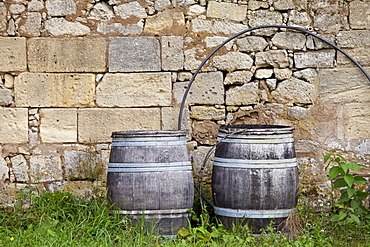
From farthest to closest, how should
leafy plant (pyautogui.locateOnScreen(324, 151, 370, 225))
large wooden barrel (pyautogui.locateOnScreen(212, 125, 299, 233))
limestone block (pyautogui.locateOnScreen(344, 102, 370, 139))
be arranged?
limestone block (pyautogui.locateOnScreen(344, 102, 370, 139)) → leafy plant (pyautogui.locateOnScreen(324, 151, 370, 225)) → large wooden barrel (pyautogui.locateOnScreen(212, 125, 299, 233))

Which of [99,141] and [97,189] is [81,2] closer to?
[99,141]

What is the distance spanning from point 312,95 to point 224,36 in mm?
1015

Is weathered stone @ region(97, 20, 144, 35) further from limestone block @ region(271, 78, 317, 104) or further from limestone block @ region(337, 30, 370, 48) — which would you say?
limestone block @ region(337, 30, 370, 48)

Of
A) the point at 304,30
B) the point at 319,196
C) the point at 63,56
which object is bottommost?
the point at 319,196

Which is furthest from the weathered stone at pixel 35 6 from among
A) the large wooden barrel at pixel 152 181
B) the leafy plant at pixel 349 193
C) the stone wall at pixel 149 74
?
the leafy plant at pixel 349 193

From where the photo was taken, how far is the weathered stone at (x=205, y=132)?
425 cm

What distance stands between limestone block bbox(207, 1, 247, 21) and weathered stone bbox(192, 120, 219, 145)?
40.5 inches

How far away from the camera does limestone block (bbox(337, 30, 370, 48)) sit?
4211 mm

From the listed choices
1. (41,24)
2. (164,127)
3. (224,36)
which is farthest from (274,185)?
(41,24)

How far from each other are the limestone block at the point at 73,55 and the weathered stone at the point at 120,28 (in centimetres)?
11

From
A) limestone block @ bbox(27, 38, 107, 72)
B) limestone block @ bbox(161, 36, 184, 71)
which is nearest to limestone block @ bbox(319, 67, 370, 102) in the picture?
limestone block @ bbox(161, 36, 184, 71)

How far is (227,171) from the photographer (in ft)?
11.4

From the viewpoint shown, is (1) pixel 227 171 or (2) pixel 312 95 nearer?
(1) pixel 227 171

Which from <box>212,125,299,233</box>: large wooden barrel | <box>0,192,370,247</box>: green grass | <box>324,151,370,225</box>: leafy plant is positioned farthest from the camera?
<box>324,151,370,225</box>: leafy plant
